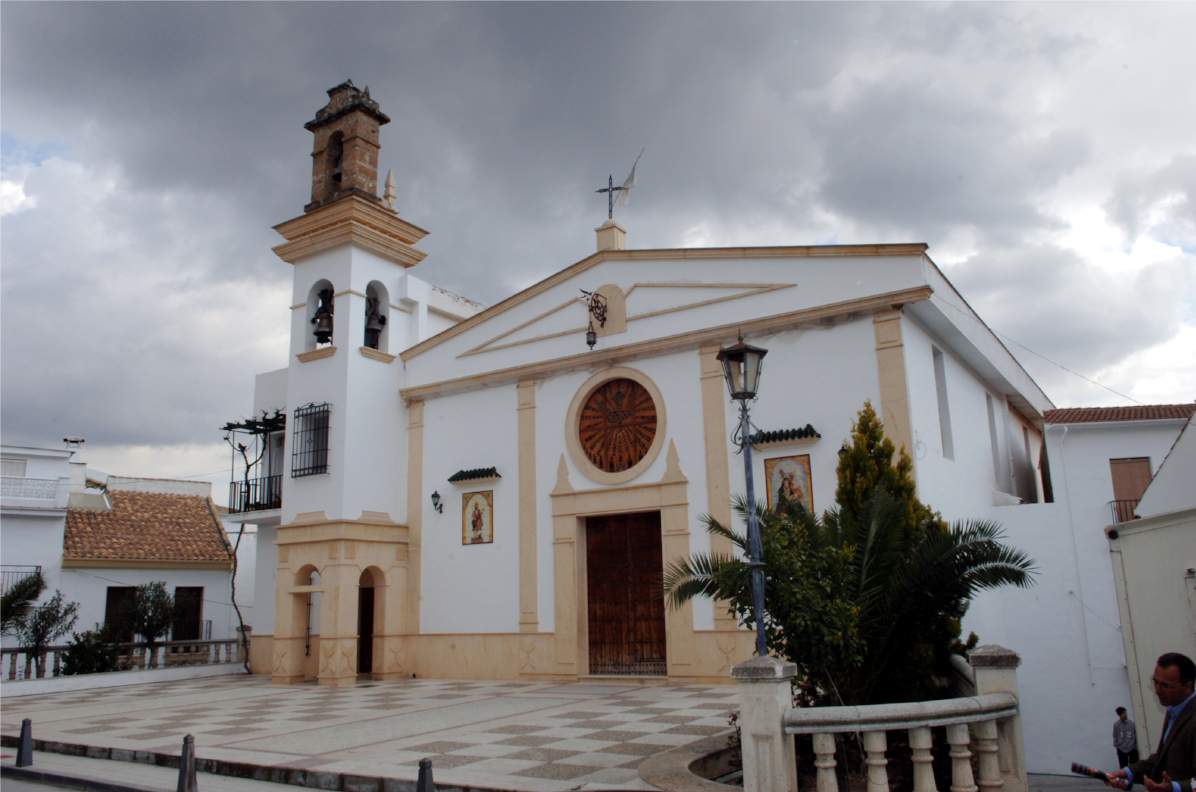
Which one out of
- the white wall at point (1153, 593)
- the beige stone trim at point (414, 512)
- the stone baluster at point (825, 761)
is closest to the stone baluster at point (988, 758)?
the stone baluster at point (825, 761)

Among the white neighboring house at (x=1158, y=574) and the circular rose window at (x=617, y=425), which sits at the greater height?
the circular rose window at (x=617, y=425)

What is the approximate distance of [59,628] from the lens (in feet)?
63.9

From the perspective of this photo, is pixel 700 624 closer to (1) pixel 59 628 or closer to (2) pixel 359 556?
(2) pixel 359 556

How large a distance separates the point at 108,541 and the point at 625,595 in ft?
47.8

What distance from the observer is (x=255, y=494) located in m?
21.0

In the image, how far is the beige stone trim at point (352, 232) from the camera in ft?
59.8

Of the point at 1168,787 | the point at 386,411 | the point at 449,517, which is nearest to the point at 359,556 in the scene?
the point at 449,517

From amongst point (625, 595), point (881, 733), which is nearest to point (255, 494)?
point (625, 595)

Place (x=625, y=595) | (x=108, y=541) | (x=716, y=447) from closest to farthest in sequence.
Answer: (x=716, y=447) → (x=625, y=595) → (x=108, y=541)

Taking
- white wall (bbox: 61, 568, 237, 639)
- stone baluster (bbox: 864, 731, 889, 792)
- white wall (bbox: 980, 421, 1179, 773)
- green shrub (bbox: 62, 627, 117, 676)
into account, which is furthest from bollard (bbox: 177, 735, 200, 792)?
white wall (bbox: 61, 568, 237, 639)

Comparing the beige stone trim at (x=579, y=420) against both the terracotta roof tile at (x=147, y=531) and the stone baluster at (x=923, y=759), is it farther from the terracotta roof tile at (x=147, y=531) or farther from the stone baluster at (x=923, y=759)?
the terracotta roof tile at (x=147, y=531)

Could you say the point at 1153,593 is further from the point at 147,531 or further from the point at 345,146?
the point at 147,531

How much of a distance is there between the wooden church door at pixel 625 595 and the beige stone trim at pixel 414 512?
3771mm

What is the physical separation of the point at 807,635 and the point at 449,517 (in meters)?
11.1
